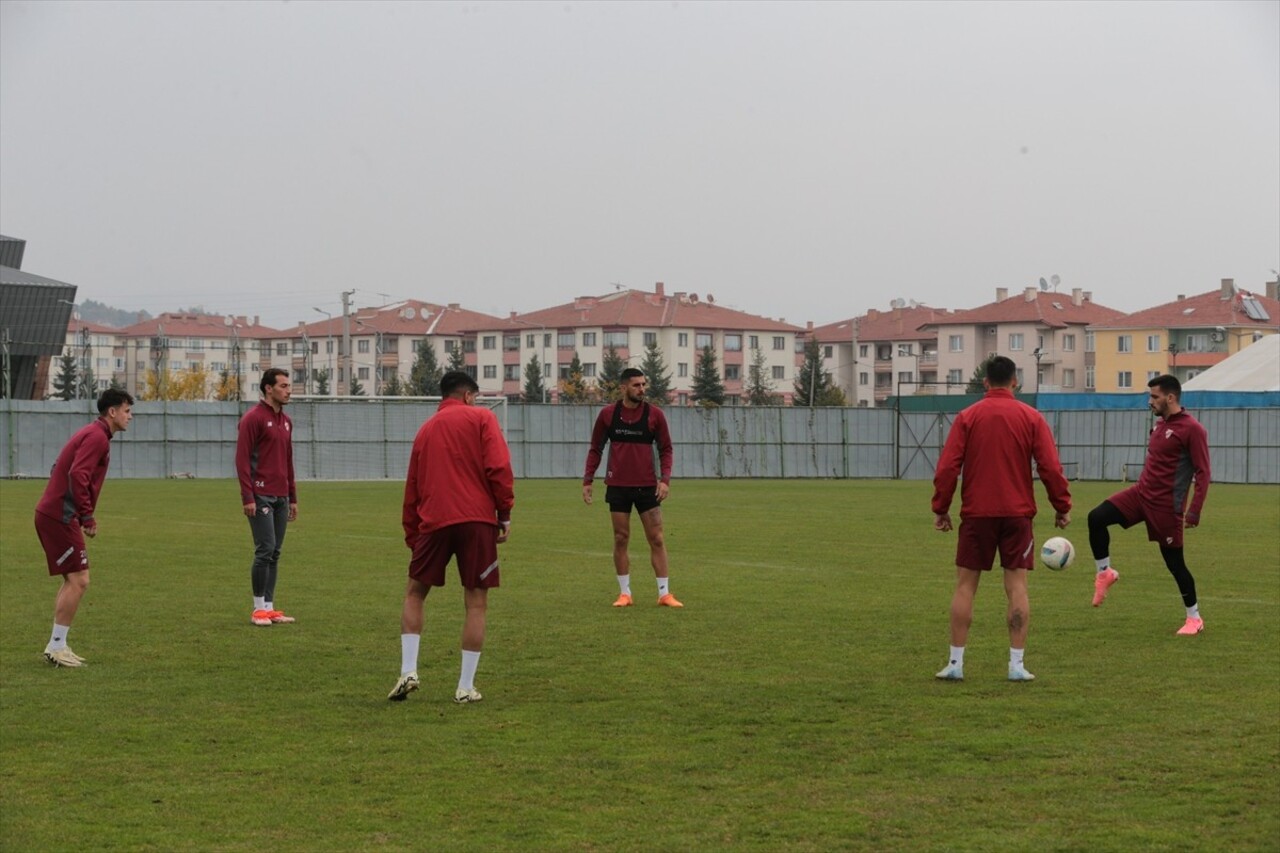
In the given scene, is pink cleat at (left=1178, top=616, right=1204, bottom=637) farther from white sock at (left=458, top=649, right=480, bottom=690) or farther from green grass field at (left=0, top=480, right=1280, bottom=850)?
white sock at (left=458, top=649, right=480, bottom=690)

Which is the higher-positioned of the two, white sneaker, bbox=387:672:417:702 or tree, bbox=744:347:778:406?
tree, bbox=744:347:778:406

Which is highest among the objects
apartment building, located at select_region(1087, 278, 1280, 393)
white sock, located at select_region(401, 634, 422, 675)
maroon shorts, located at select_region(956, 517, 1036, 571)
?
apartment building, located at select_region(1087, 278, 1280, 393)

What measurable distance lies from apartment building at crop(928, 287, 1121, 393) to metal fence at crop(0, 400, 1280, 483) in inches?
2657

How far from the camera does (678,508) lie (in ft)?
114

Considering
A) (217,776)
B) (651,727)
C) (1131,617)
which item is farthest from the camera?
(1131,617)

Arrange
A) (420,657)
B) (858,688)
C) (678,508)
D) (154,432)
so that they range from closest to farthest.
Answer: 1. (858,688)
2. (420,657)
3. (678,508)
4. (154,432)

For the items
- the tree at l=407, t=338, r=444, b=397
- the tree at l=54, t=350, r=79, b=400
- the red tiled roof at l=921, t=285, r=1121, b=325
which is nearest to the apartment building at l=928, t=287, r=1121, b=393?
the red tiled roof at l=921, t=285, r=1121, b=325

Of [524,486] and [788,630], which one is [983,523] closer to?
[788,630]

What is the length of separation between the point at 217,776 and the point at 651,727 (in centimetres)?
236

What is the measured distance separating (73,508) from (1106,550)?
8.25 meters

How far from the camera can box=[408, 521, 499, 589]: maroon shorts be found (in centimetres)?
977

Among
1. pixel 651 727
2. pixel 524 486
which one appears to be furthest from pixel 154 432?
pixel 651 727

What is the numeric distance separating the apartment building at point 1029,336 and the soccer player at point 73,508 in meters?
117

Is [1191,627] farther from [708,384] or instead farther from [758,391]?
[758,391]
